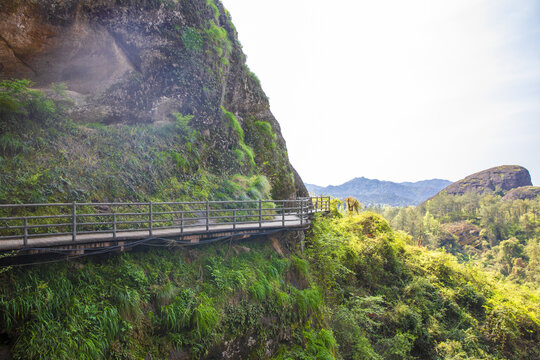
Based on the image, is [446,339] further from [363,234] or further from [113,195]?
[113,195]

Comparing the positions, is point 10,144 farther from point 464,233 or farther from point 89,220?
point 464,233

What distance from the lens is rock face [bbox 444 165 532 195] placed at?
17388 cm

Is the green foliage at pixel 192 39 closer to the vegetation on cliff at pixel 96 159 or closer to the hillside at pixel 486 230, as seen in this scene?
the vegetation on cliff at pixel 96 159

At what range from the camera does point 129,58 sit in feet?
48.9

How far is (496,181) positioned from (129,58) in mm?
219132

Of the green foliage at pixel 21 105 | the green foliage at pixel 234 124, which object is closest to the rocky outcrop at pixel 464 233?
the green foliage at pixel 234 124

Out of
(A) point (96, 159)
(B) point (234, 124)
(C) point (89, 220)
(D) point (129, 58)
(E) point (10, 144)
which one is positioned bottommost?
(C) point (89, 220)

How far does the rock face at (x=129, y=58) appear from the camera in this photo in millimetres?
12008

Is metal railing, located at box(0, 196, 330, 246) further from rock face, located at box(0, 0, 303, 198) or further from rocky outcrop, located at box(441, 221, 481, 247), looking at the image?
rocky outcrop, located at box(441, 221, 481, 247)

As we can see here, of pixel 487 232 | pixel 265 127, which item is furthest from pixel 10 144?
pixel 487 232

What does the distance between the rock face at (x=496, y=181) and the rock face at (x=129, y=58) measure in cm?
19583

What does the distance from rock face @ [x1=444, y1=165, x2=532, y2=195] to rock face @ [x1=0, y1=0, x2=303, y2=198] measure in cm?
19583

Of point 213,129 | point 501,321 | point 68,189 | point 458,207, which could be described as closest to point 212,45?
point 213,129

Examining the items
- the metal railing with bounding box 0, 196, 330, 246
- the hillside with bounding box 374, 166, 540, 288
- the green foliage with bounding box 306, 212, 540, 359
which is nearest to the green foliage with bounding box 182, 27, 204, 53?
the metal railing with bounding box 0, 196, 330, 246
